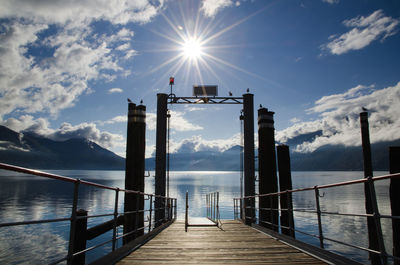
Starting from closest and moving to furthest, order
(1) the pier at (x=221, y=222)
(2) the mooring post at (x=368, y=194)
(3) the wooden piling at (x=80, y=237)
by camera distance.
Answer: (1) the pier at (x=221, y=222) → (3) the wooden piling at (x=80, y=237) → (2) the mooring post at (x=368, y=194)

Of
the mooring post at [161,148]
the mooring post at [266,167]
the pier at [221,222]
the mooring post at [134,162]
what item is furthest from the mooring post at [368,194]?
the mooring post at [134,162]

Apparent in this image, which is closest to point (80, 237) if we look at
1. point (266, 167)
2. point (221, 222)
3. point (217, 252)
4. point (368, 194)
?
point (217, 252)

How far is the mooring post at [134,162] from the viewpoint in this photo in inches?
364

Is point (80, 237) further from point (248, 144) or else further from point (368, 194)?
point (368, 194)

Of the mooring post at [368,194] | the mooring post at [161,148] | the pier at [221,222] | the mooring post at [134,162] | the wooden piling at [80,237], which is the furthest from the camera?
the mooring post at [161,148]

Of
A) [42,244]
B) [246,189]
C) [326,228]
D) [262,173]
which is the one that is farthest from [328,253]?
[326,228]

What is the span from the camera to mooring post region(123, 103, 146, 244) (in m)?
9.25

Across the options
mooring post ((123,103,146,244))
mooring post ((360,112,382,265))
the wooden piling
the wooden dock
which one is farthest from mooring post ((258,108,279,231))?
the wooden piling

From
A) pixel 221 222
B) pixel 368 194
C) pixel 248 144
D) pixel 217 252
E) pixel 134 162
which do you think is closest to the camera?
pixel 217 252

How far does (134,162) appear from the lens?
9586 mm

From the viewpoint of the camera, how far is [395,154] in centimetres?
883

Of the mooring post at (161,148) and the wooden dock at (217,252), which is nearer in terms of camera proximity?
the wooden dock at (217,252)

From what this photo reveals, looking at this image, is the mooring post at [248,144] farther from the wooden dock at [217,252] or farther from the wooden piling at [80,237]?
the wooden piling at [80,237]

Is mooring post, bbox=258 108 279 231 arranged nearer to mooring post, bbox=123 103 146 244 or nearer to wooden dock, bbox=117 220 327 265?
wooden dock, bbox=117 220 327 265
